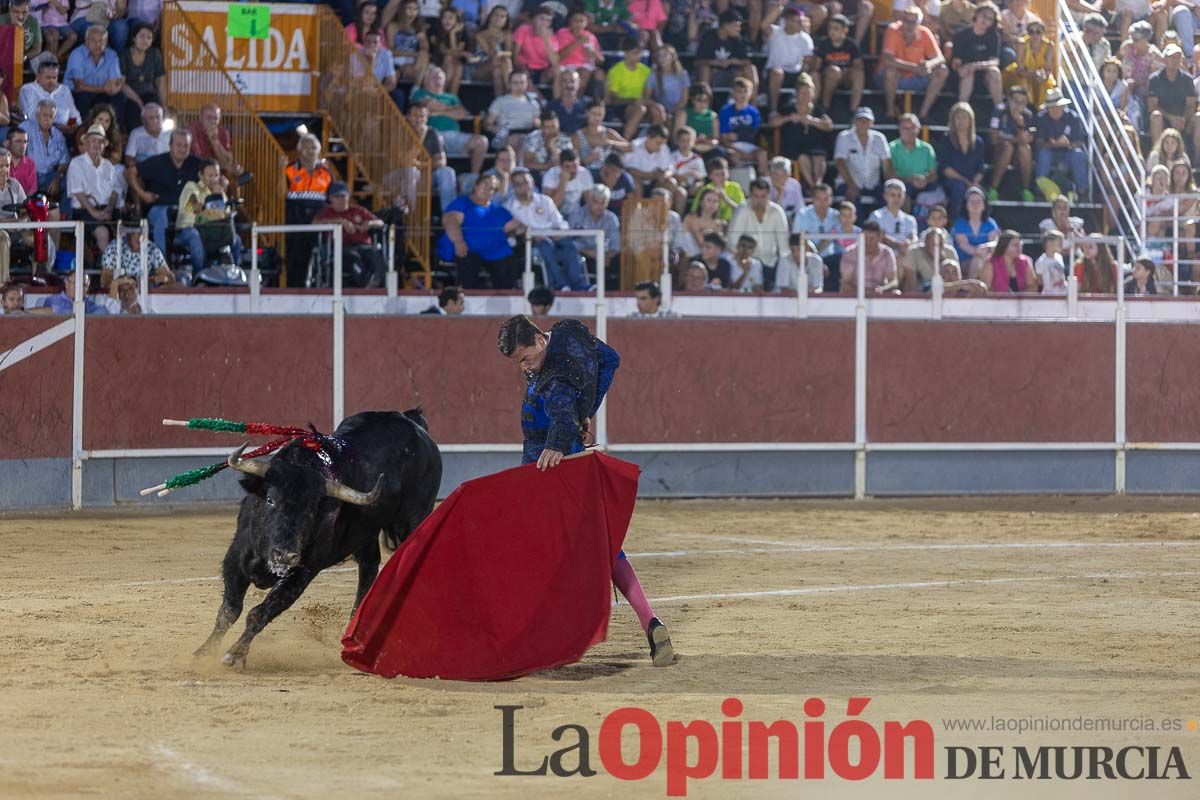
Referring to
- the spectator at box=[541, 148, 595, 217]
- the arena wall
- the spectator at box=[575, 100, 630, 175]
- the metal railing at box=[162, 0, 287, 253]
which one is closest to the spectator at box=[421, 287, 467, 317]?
the arena wall

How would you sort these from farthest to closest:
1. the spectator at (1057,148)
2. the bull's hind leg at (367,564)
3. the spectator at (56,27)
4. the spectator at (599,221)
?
the spectator at (1057,148), the spectator at (56,27), the spectator at (599,221), the bull's hind leg at (367,564)

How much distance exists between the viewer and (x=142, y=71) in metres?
14.3

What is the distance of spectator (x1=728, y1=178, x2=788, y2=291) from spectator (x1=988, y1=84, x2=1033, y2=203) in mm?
3078

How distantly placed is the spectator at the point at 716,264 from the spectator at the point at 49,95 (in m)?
4.91

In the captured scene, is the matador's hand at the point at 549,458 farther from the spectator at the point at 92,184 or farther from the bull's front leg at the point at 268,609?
the spectator at the point at 92,184

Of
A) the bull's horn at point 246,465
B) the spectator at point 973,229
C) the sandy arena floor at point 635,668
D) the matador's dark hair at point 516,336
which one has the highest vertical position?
the spectator at point 973,229

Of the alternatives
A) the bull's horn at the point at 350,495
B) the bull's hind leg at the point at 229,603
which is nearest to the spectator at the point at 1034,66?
the bull's horn at the point at 350,495

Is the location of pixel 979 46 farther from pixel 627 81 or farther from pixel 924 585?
pixel 924 585

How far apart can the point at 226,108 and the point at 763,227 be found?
4.46 m

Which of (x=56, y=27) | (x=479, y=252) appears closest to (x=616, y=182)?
(x=479, y=252)

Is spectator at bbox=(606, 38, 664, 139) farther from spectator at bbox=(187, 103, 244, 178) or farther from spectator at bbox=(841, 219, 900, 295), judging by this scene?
spectator at bbox=(187, 103, 244, 178)

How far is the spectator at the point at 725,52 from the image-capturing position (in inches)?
673

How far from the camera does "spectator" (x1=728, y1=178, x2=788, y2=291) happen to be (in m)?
14.0

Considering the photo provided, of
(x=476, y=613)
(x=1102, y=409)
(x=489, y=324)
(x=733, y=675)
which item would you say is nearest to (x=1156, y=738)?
(x=733, y=675)
